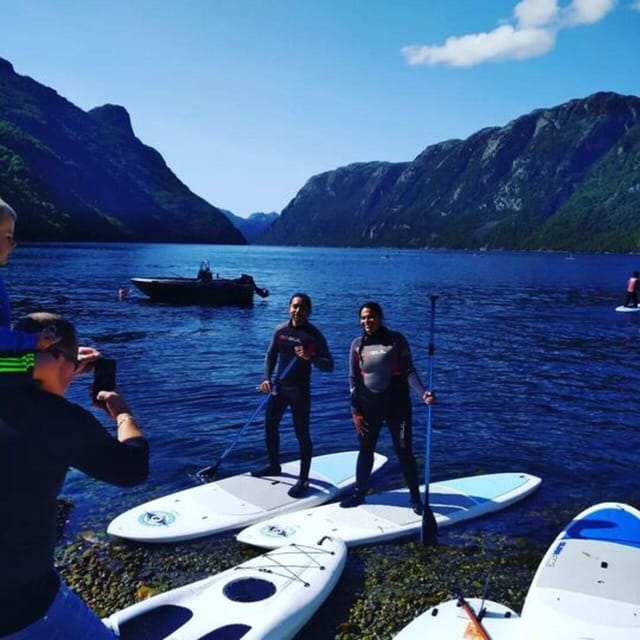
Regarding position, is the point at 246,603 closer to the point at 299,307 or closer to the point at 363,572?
the point at 363,572

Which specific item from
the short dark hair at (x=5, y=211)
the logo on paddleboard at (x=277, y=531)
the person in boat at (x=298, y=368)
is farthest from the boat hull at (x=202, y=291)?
the short dark hair at (x=5, y=211)

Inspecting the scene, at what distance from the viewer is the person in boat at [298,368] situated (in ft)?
30.4

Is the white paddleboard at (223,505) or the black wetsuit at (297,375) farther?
the black wetsuit at (297,375)

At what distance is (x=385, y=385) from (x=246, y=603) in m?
3.51

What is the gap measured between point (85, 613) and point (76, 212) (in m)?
206

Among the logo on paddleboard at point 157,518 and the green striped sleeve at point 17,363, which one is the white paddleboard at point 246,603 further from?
the green striped sleeve at point 17,363

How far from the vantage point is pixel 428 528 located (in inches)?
333

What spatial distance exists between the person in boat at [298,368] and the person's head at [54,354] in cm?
617

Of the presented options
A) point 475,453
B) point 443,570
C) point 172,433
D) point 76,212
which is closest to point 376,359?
point 443,570

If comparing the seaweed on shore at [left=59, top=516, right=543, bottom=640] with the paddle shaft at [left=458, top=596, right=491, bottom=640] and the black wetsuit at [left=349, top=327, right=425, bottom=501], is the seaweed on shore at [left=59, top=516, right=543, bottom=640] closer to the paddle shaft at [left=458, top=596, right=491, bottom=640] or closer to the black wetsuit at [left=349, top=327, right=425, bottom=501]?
the paddle shaft at [left=458, top=596, right=491, bottom=640]

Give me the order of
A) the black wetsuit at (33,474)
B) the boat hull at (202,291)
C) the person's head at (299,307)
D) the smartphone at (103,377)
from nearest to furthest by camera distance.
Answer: the black wetsuit at (33,474) → the smartphone at (103,377) → the person's head at (299,307) → the boat hull at (202,291)

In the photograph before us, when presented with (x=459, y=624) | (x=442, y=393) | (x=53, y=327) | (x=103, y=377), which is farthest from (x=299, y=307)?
(x=442, y=393)

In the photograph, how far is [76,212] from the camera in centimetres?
19125

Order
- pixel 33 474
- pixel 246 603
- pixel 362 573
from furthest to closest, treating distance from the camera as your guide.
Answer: pixel 362 573, pixel 246 603, pixel 33 474
